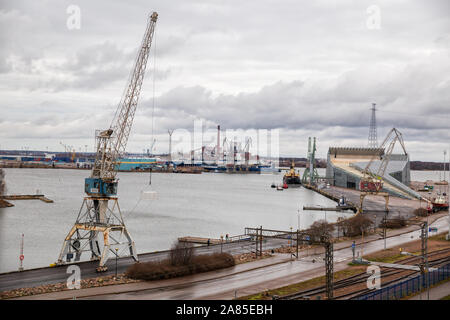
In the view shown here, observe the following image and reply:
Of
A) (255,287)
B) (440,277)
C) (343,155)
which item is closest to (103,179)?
(255,287)

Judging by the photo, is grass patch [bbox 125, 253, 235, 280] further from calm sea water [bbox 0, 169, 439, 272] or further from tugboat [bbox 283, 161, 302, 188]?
tugboat [bbox 283, 161, 302, 188]

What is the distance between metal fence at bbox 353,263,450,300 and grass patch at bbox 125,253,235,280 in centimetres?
1135

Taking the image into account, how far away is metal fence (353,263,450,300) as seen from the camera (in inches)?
899

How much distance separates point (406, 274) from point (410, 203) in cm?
5446

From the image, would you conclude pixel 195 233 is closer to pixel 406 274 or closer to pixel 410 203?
pixel 406 274

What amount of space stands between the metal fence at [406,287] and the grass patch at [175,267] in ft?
37.2

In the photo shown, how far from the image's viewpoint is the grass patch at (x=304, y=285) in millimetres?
25328

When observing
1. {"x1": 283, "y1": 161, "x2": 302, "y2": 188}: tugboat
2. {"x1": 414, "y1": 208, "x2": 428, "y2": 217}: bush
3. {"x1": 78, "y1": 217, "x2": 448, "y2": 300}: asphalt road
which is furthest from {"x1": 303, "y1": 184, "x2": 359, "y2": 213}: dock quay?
{"x1": 78, "y1": 217, "x2": 448, "y2": 300}: asphalt road

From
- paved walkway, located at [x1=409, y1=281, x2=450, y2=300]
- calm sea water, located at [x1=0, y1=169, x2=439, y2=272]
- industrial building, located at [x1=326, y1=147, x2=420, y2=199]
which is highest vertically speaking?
industrial building, located at [x1=326, y1=147, x2=420, y2=199]

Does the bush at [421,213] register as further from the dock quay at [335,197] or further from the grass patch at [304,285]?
the grass patch at [304,285]

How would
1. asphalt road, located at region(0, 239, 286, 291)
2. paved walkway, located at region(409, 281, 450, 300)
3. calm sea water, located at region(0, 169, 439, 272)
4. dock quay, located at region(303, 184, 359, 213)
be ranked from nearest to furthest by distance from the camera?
paved walkway, located at region(409, 281, 450, 300), asphalt road, located at region(0, 239, 286, 291), calm sea water, located at region(0, 169, 439, 272), dock quay, located at region(303, 184, 359, 213)

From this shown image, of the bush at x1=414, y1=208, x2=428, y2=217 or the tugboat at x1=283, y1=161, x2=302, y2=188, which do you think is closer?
the bush at x1=414, y1=208, x2=428, y2=217

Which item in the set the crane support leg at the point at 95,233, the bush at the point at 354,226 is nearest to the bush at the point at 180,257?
the crane support leg at the point at 95,233

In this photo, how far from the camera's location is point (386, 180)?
3839 inches
